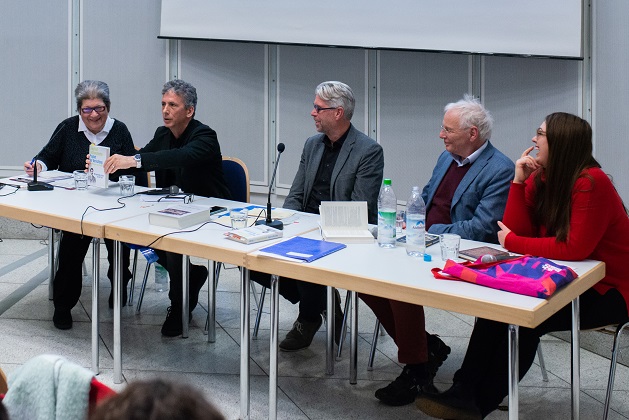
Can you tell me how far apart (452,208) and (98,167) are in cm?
170

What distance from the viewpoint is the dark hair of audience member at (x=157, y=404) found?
3.13 ft

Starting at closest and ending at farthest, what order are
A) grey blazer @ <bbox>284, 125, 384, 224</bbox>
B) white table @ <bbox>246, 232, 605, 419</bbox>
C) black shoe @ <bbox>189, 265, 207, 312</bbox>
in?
white table @ <bbox>246, 232, 605, 419</bbox> < grey blazer @ <bbox>284, 125, 384, 224</bbox> < black shoe @ <bbox>189, 265, 207, 312</bbox>

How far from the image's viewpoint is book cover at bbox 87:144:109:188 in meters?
3.92

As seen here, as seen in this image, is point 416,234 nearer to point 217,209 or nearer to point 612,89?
point 217,209

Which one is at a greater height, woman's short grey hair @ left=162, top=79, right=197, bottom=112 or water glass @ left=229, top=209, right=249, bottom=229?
woman's short grey hair @ left=162, top=79, right=197, bottom=112

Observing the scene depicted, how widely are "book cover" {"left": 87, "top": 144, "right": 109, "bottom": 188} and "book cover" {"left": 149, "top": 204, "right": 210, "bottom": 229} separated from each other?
66cm

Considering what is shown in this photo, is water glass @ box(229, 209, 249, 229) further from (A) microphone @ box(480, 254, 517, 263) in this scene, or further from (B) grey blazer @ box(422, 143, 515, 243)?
(A) microphone @ box(480, 254, 517, 263)

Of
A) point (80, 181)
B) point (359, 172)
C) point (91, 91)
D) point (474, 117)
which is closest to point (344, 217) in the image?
point (359, 172)

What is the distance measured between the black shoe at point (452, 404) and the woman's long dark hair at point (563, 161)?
629 millimetres

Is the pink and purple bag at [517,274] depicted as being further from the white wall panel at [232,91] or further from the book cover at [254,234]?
the white wall panel at [232,91]

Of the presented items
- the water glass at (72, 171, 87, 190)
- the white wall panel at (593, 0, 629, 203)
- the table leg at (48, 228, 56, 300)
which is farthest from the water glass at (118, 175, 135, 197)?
the white wall panel at (593, 0, 629, 203)

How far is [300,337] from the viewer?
12.5ft

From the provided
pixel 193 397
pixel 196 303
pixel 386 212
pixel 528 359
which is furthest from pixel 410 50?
pixel 193 397

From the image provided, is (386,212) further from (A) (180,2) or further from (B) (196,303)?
Result: (A) (180,2)
